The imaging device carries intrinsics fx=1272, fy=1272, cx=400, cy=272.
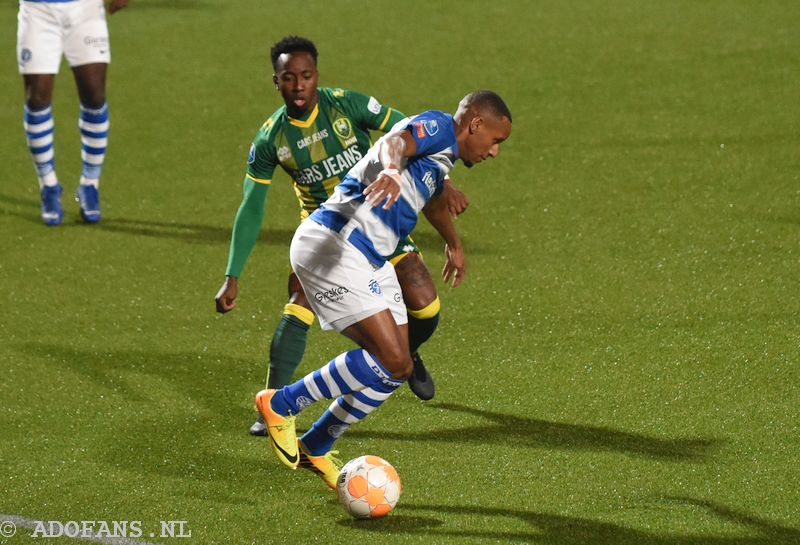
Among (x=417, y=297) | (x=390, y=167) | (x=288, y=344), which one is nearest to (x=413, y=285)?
(x=417, y=297)

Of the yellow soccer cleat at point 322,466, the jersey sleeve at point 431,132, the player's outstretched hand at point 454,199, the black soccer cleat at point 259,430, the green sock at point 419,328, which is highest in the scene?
the jersey sleeve at point 431,132

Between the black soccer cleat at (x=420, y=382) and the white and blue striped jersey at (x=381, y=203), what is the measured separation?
1.20m

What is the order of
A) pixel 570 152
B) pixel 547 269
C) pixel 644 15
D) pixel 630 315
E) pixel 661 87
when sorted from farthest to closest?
pixel 644 15 < pixel 661 87 < pixel 570 152 < pixel 547 269 < pixel 630 315

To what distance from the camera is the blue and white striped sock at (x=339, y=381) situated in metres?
5.22

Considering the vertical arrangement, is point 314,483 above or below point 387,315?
below

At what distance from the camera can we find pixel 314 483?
18.5 feet

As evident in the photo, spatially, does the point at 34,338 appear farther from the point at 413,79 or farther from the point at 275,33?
the point at 275,33

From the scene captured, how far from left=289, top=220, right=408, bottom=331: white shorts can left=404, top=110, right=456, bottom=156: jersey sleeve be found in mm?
519

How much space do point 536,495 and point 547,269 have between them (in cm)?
291

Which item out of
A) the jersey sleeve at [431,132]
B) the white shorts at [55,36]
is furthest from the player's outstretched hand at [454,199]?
the white shorts at [55,36]

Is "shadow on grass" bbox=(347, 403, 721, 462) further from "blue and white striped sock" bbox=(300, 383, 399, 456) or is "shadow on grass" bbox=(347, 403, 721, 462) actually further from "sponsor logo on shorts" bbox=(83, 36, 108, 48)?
"sponsor logo on shorts" bbox=(83, 36, 108, 48)

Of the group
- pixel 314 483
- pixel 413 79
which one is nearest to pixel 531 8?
pixel 413 79

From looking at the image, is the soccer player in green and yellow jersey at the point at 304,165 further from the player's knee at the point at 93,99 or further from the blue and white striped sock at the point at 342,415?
the player's knee at the point at 93,99

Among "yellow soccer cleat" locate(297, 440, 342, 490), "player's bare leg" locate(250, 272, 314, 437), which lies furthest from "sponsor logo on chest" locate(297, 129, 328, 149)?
"yellow soccer cleat" locate(297, 440, 342, 490)
